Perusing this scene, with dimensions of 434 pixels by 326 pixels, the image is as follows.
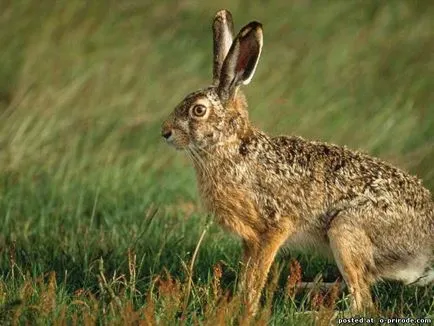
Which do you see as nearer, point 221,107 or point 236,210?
point 236,210

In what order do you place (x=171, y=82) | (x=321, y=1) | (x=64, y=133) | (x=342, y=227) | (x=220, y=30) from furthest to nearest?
1. (x=321, y=1)
2. (x=171, y=82)
3. (x=64, y=133)
4. (x=220, y=30)
5. (x=342, y=227)

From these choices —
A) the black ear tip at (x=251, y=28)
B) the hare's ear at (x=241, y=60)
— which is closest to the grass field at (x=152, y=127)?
the hare's ear at (x=241, y=60)

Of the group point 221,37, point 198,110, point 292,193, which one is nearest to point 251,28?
point 221,37

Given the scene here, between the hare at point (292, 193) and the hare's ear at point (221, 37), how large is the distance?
0.09 meters

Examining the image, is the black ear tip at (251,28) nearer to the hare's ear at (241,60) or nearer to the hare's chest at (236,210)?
the hare's ear at (241,60)

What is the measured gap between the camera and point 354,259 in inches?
275

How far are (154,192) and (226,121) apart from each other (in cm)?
205

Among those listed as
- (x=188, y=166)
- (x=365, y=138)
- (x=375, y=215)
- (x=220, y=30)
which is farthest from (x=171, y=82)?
(x=375, y=215)

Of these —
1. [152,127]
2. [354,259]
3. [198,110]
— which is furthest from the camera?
[152,127]

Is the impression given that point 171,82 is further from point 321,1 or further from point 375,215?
point 375,215

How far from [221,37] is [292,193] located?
3.55 ft

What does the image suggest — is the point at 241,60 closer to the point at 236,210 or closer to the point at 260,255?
the point at 236,210

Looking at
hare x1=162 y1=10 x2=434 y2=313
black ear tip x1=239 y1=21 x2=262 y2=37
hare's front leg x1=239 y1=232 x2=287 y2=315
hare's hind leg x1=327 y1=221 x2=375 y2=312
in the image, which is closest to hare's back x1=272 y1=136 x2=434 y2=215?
hare x1=162 y1=10 x2=434 y2=313

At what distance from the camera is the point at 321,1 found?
12445mm
